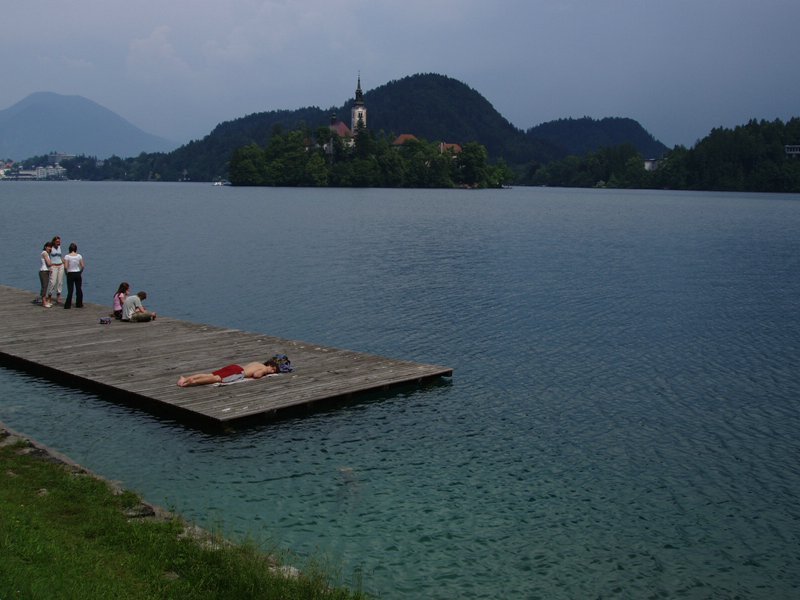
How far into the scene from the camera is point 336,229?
8731 centimetres

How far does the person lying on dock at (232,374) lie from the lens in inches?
822

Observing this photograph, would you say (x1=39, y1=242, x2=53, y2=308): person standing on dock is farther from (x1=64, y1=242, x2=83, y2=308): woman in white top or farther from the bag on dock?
the bag on dock

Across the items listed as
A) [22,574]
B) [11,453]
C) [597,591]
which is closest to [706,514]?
[597,591]

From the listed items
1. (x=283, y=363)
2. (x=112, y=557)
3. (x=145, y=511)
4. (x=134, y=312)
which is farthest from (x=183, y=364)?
(x=112, y=557)

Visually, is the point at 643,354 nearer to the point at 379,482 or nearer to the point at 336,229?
the point at 379,482

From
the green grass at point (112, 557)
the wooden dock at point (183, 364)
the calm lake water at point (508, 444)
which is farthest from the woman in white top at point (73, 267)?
the green grass at point (112, 557)

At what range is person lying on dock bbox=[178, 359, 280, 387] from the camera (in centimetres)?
2088

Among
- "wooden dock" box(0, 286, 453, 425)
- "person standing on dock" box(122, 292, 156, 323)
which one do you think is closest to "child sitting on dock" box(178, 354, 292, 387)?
"wooden dock" box(0, 286, 453, 425)

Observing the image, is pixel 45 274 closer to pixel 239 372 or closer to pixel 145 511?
pixel 239 372

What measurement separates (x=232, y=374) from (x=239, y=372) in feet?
0.72

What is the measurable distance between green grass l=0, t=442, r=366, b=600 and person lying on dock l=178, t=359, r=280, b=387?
299 inches

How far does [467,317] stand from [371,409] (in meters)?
15.1

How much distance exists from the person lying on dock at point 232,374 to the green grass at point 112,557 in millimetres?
7583

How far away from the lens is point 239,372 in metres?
21.6
